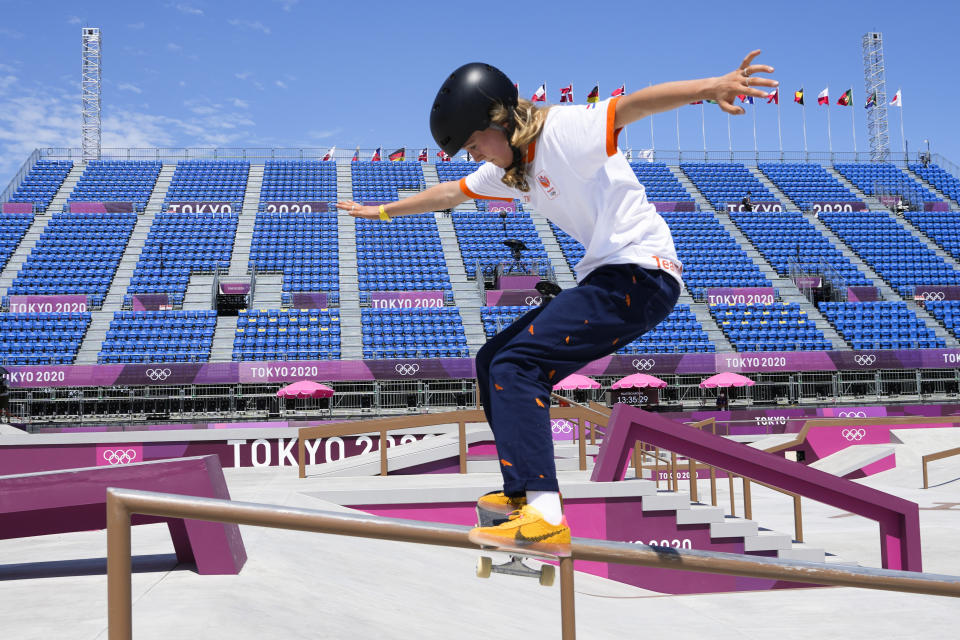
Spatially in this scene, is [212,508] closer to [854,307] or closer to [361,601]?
[361,601]

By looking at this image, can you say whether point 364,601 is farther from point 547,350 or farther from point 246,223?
point 246,223

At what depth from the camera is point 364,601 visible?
15.0 ft

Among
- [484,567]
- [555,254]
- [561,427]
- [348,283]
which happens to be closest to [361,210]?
[484,567]

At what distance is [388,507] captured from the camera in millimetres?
8531

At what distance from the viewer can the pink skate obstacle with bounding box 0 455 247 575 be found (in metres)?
4.39

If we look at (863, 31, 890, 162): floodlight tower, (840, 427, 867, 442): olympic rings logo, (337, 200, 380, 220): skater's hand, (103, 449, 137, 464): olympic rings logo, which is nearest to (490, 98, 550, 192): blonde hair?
(337, 200, 380, 220): skater's hand

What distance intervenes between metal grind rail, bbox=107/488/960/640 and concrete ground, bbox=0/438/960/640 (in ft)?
4.12

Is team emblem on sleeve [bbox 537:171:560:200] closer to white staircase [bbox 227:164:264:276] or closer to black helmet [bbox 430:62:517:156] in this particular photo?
black helmet [bbox 430:62:517:156]

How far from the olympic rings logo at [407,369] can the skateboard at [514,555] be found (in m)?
21.7

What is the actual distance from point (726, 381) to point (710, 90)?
79.6 feet

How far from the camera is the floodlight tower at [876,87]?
178 ft

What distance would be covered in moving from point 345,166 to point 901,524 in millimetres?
40419

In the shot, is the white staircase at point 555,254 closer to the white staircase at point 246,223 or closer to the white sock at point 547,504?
the white staircase at point 246,223

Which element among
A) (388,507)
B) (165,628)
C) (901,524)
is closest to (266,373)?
(388,507)
